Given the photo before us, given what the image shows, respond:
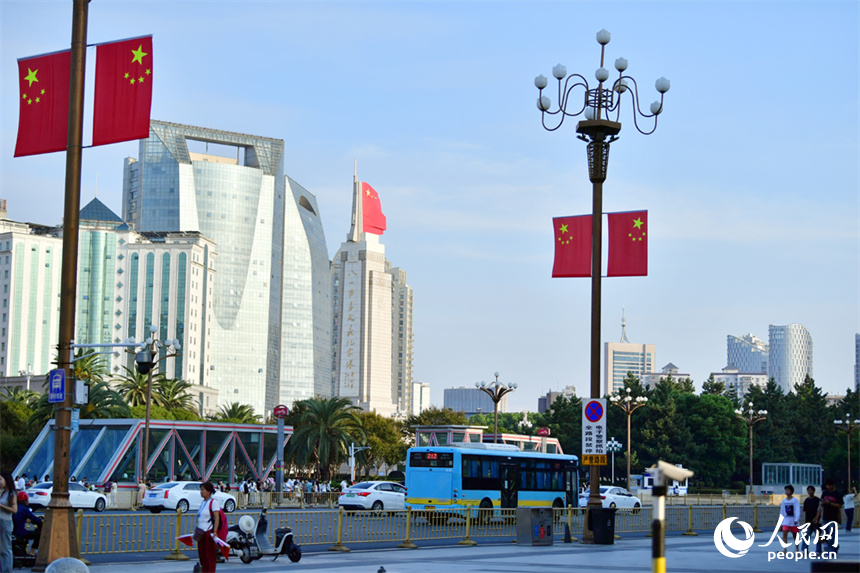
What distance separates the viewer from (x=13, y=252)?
15712cm

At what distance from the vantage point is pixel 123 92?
16766 millimetres

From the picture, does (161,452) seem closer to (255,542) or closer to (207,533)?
(255,542)

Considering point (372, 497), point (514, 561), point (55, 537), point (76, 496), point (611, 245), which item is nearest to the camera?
point (55, 537)

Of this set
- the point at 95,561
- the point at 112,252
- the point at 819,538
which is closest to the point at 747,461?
the point at 819,538

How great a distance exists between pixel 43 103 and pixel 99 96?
1176 mm

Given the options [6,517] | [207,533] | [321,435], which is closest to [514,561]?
[207,533]

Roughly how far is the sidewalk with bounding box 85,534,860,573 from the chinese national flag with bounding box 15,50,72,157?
7674 mm

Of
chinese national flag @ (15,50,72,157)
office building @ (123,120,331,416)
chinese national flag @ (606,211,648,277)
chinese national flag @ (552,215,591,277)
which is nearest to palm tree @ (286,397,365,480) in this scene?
chinese national flag @ (552,215,591,277)

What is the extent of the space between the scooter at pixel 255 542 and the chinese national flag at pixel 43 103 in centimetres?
837

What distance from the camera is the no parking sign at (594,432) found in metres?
25.3

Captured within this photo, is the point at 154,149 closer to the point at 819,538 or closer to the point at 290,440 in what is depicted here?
the point at 290,440

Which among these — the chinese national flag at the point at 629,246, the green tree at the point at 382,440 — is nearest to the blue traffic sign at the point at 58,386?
the chinese national flag at the point at 629,246

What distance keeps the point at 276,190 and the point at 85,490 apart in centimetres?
15277

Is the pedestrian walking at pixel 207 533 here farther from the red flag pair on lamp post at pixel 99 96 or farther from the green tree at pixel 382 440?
the green tree at pixel 382 440
